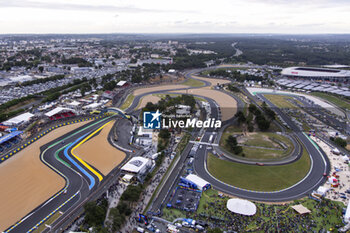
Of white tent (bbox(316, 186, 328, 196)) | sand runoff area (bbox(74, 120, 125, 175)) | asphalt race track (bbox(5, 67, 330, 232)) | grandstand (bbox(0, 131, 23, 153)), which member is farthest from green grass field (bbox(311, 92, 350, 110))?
grandstand (bbox(0, 131, 23, 153))

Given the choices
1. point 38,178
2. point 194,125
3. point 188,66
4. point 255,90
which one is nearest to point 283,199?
point 194,125

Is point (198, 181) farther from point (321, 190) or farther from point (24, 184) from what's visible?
point (24, 184)

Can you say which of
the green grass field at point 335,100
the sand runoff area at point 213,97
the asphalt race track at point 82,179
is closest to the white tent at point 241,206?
the asphalt race track at point 82,179

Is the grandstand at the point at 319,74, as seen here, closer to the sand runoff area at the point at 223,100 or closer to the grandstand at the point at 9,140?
the sand runoff area at the point at 223,100

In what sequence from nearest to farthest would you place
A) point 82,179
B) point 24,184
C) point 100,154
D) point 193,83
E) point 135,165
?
point 24,184 < point 82,179 < point 135,165 < point 100,154 < point 193,83

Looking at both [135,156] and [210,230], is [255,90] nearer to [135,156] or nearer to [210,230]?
[135,156]

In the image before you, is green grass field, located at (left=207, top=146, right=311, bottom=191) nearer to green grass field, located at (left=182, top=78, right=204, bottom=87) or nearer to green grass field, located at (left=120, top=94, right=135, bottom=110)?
green grass field, located at (left=120, top=94, right=135, bottom=110)

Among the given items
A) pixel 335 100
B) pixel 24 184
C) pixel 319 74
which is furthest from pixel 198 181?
pixel 319 74
